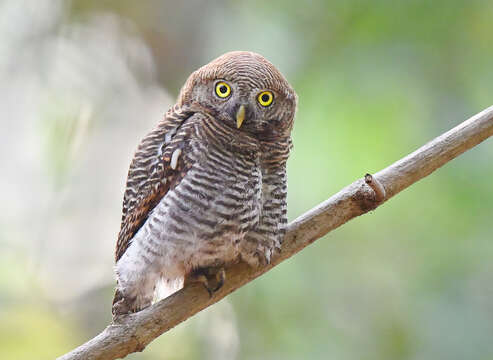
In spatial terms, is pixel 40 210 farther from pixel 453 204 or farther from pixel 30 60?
pixel 453 204

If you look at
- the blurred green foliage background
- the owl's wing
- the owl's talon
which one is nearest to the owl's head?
the owl's wing

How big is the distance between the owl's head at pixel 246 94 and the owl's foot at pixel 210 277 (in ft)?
2.06

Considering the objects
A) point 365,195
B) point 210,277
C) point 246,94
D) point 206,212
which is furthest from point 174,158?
point 365,195

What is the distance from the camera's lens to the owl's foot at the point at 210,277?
2.67 metres

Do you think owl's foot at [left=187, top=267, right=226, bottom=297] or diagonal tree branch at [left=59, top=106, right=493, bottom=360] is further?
owl's foot at [left=187, top=267, right=226, bottom=297]

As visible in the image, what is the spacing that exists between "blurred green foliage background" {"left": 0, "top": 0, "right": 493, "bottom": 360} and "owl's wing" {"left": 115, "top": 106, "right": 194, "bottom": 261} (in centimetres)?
160

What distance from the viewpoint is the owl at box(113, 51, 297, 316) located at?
8.95 feet

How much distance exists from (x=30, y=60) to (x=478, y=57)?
3698mm

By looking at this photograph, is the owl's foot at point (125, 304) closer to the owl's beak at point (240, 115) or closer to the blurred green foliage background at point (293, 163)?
the owl's beak at point (240, 115)

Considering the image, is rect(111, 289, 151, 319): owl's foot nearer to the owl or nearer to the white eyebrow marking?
the owl

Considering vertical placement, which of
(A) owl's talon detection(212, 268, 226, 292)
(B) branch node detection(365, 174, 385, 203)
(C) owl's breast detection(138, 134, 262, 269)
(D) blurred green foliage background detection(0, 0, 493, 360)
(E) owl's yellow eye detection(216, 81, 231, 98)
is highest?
(D) blurred green foliage background detection(0, 0, 493, 360)

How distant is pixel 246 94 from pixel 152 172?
1.80 feet

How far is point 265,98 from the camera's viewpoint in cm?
277

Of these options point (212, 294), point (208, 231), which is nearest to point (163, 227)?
point (208, 231)
